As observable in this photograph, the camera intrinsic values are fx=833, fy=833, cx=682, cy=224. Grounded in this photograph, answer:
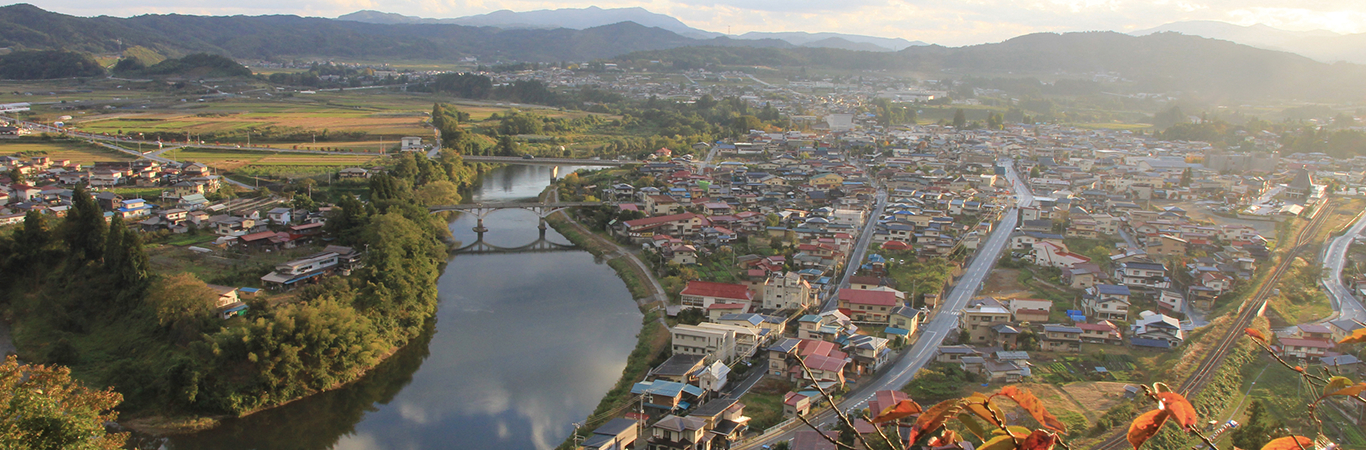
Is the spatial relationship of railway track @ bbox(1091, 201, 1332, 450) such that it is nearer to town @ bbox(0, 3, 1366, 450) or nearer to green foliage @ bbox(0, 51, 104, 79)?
town @ bbox(0, 3, 1366, 450)

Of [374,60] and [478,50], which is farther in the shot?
[478,50]

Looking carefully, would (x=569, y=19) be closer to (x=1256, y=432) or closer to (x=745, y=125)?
(x=745, y=125)

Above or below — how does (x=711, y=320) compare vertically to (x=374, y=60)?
below

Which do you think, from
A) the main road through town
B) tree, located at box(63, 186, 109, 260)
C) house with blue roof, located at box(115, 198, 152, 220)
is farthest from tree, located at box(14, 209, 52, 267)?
the main road through town

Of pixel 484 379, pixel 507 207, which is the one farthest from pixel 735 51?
pixel 484 379

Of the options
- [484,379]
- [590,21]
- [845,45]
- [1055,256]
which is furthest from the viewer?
[590,21]

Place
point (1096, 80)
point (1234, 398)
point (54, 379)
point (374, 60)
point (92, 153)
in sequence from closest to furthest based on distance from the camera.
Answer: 1. point (54, 379)
2. point (1234, 398)
3. point (92, 153)
4. point (1096, 80)
5. point (374, 60)

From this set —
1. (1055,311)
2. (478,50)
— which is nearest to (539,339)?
(1055,311)

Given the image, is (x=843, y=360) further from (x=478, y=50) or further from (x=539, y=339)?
(x=478, y=50)
